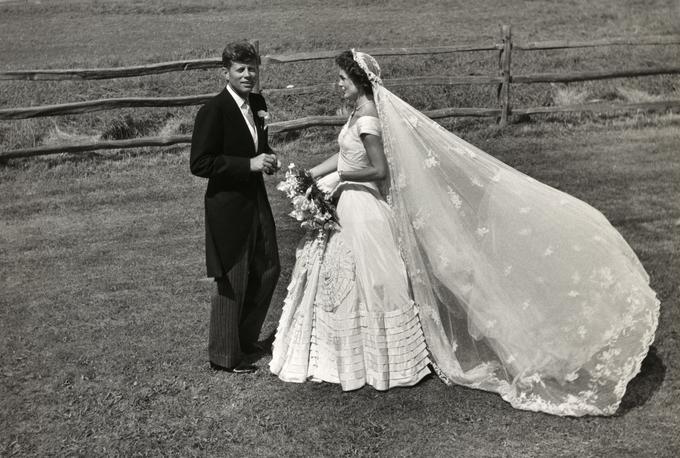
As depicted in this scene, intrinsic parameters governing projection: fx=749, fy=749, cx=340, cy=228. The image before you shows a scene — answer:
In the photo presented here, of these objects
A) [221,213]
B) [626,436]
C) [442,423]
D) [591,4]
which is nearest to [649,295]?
[626,436]

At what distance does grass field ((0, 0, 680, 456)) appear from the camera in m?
4.54

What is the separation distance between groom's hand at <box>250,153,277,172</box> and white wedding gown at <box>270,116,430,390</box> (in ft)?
1.60

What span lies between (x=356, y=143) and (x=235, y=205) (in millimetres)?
914

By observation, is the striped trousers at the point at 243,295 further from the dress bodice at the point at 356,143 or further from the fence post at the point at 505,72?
the fence post at the point at 505,72

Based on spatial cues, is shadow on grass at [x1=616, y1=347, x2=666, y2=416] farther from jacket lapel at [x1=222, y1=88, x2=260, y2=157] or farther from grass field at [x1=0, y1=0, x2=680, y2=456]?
jacket lapel at [x1=222, y1=88, x2=260, y2=157]

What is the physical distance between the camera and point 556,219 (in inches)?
190

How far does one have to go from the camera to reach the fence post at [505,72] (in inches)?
485

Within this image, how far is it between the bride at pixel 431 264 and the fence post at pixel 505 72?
7.68 m

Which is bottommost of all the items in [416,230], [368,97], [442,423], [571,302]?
[442,423]

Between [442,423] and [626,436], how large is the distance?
1069mm

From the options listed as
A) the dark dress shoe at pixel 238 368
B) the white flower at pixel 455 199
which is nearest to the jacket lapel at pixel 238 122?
the white flower at pixel 455 199

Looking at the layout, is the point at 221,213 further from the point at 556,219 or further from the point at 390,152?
the point at 556,219

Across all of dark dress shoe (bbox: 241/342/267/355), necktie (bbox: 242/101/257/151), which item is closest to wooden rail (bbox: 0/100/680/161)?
dark dress shoe (bbox: 241/342/267/355)

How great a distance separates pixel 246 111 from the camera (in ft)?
16.6
